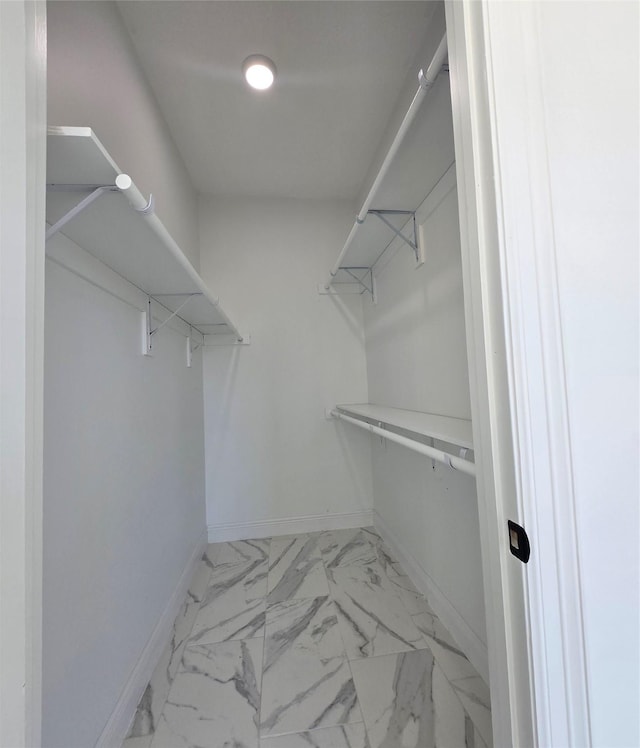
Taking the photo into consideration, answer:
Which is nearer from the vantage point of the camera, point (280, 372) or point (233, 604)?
point (233, 604)

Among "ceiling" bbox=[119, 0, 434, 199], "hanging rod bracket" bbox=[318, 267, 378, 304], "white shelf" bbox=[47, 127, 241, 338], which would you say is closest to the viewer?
"white shelf" bbox=[47, 127, 241, 338]

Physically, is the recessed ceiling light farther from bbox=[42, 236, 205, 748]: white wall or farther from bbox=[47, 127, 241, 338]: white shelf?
bbox=[42, 236, 205, 748]: white wall

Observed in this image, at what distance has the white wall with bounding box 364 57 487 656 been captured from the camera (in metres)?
1.23

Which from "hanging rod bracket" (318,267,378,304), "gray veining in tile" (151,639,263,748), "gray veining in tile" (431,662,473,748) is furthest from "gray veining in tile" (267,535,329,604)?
"hanging rod bracket" (318,267,378,304)

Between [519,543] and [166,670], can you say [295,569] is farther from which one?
[519,543]

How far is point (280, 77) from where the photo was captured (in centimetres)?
158

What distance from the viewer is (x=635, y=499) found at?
0.49 metres

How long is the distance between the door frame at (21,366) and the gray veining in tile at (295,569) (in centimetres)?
146

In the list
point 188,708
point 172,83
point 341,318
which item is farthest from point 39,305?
point 341,318

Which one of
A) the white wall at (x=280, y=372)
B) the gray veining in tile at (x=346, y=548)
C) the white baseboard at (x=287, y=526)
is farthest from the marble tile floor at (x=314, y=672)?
the white wall at (x=280, y=372)

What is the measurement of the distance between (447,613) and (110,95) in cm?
239

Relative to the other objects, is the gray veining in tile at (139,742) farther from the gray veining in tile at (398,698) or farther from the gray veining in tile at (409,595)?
the gray veining in tile at (409,595)

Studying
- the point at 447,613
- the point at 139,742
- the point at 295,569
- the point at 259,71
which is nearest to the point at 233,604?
the point at 295,569

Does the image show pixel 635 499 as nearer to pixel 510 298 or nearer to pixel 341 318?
pixel 510 298
